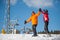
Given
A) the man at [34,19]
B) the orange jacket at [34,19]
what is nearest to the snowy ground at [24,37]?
the man at [34,19]

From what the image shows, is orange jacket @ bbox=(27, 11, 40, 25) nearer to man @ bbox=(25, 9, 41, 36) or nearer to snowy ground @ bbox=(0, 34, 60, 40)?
man @ bbox=(25, 9, 41, 36)

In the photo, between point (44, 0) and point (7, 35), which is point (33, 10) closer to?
point (44, 0)

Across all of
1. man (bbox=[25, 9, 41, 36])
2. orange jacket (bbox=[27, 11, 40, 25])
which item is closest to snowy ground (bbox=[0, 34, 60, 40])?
man (bbox=[25, 9, 41, 36])

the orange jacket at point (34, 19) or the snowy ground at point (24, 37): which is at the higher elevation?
the orange jacket at point (34, 19)

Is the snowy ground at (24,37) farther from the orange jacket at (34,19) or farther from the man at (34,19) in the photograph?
the orange jacket at (34,19)

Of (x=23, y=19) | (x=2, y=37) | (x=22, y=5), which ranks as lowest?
(x=2, y=37)

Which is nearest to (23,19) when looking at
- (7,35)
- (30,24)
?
(30,24)

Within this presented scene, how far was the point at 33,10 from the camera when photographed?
3.61 metres

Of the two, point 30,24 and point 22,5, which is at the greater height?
point 22,5

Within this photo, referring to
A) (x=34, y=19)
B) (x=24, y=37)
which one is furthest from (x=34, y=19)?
(x=24, y=37)

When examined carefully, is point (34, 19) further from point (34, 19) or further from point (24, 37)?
point (24, 37)

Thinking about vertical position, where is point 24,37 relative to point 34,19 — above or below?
below

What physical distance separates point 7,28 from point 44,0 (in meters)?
0.76

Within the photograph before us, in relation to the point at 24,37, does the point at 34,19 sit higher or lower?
higher
